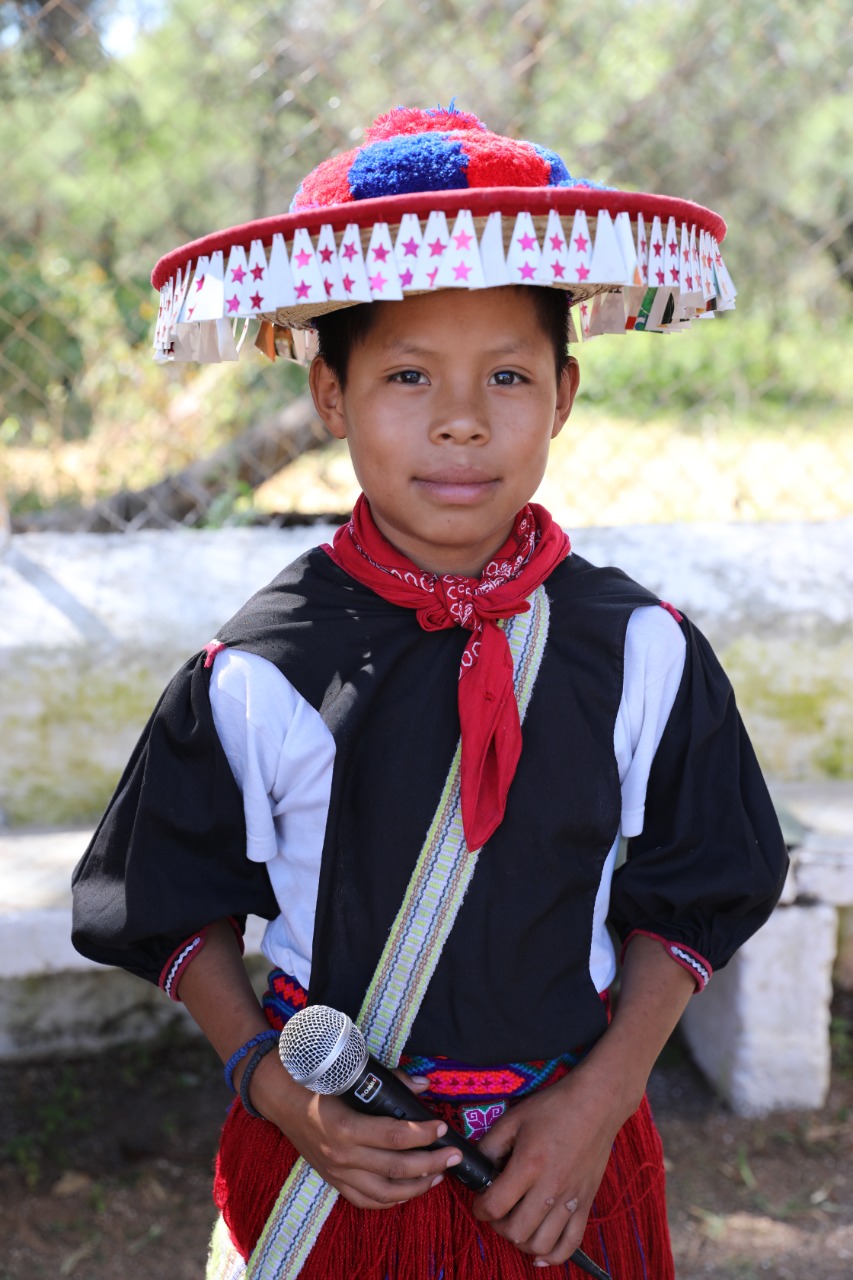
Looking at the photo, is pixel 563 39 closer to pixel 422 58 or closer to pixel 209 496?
pixel 422 58

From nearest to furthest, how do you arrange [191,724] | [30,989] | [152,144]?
[191,724], [30,989], [152,144]

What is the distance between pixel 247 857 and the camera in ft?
5.05

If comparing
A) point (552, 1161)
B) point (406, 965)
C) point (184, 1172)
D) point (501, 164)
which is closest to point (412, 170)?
point (501, 164)

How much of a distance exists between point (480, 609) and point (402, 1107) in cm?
56

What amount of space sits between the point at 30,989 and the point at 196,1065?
0.46 m

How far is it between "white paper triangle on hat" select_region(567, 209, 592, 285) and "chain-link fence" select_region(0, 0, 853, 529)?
2.30m

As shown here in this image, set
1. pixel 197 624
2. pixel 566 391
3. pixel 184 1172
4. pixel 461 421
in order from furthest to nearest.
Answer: pixel 197 624 < pixel 184 1172 < pixel 566 391 < pixel 461 421

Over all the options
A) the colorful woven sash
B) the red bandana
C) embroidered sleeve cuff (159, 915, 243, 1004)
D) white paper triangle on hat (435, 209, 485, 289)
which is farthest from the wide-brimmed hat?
embroidered sleeve cuff (159, 915, 243, 1004)

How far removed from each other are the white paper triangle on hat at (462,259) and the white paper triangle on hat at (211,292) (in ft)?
0.73

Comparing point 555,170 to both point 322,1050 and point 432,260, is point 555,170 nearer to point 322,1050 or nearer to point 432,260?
point 432,260

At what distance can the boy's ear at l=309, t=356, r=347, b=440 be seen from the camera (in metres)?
1.55

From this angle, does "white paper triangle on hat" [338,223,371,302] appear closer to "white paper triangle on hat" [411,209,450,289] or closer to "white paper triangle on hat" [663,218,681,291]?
"white paper triangle on hat" [411,209,450,289]

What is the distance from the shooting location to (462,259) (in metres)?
1.16

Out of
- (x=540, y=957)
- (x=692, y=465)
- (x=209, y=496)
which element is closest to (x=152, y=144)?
(x=209, y=496)
